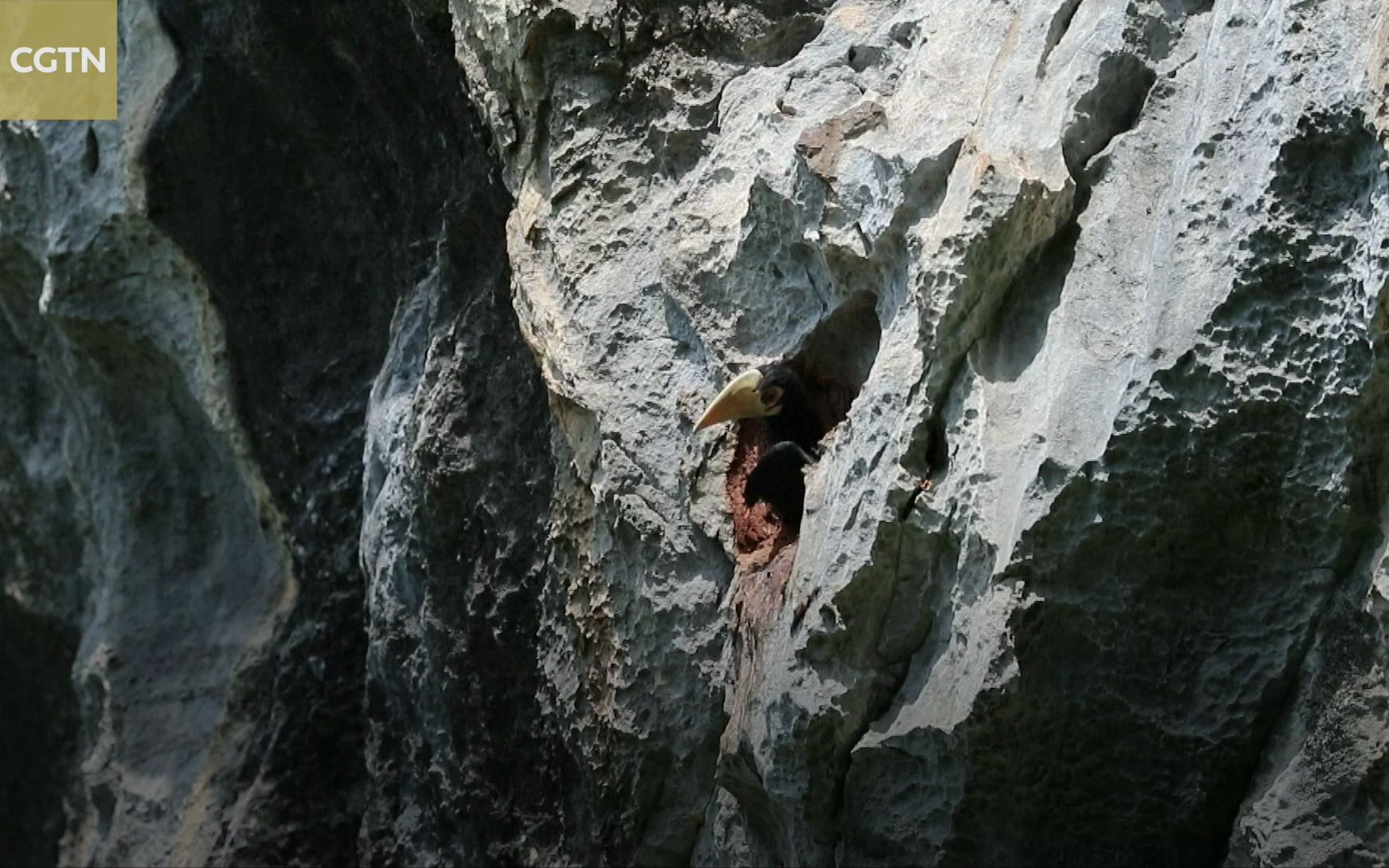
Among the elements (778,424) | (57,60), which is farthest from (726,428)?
(57,60)

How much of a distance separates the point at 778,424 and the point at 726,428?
3.3 inches

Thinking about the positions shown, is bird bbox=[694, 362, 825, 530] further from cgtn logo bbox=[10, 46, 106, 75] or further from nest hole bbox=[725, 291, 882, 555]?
cgtn logo bbox=[10, 46, 106, 75]

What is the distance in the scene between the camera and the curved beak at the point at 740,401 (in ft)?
6.81

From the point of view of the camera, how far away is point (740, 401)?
2.08 metres

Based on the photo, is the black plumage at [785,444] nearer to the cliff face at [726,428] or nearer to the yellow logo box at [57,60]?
the cliff face at [726,428]

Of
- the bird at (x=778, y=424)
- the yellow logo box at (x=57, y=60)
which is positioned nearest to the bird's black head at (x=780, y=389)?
the bird at (x=778, y=424)

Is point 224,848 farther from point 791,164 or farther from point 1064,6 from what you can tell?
point 1064,6

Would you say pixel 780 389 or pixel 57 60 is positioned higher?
pixel 57 60

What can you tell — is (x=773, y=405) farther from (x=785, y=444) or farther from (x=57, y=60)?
(x=57, y=60)

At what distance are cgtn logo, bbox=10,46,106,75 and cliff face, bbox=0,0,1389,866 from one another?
0.11 metres

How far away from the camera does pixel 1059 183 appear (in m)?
1.81

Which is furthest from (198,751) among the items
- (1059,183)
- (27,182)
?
(1059,183)

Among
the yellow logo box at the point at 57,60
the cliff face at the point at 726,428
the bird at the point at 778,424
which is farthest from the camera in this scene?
the yellow logo box at the point at 57,60

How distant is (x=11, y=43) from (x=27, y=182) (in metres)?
0.25
